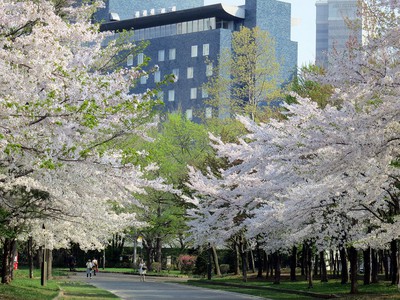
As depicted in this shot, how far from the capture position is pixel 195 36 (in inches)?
4843

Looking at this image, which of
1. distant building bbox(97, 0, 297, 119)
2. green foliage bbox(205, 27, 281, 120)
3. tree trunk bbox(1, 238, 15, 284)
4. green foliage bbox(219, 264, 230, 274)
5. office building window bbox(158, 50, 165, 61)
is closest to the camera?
tree trunk bbox(1, 238, 15, 284)

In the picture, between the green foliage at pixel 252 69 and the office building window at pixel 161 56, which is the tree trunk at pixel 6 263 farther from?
the office building window at pixel 161 56

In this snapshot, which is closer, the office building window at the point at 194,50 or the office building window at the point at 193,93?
the office building window at the point at 194,50

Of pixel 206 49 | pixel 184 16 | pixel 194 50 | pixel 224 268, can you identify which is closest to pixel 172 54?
pixel 194 50

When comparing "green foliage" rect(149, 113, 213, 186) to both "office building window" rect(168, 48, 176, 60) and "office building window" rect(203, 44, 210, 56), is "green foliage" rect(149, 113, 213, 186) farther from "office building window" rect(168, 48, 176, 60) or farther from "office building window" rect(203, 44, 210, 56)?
"office building window" rect(168, 48, 176, 60)

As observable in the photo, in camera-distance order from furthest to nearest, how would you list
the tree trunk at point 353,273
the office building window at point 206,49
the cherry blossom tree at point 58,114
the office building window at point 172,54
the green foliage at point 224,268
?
the office building window at point 172,54
the office building window at point 206,49
the green foliage at point 224,268
the tree trunk at point 353,273
the cherry blossom tree at point 58,114

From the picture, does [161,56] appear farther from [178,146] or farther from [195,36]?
[178,146]

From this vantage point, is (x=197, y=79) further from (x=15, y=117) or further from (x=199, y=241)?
(x=15, y=117)

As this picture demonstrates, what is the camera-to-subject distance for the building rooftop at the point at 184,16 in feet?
389

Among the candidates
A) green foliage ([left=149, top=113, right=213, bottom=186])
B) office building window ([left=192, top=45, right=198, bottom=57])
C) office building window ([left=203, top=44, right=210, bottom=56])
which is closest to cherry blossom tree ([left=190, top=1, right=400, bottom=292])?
green foliage ([left=149, top=113, right=213, bottom=186])

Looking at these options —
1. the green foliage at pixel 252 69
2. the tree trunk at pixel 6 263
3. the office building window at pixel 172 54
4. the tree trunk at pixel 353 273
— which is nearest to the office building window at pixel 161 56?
the office building window at pixel 172 54

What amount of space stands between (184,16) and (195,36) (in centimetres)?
317

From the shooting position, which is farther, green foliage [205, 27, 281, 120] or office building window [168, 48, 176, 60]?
office building window [168, 48, 176, 60]

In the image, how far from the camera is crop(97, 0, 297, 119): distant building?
395 feet
